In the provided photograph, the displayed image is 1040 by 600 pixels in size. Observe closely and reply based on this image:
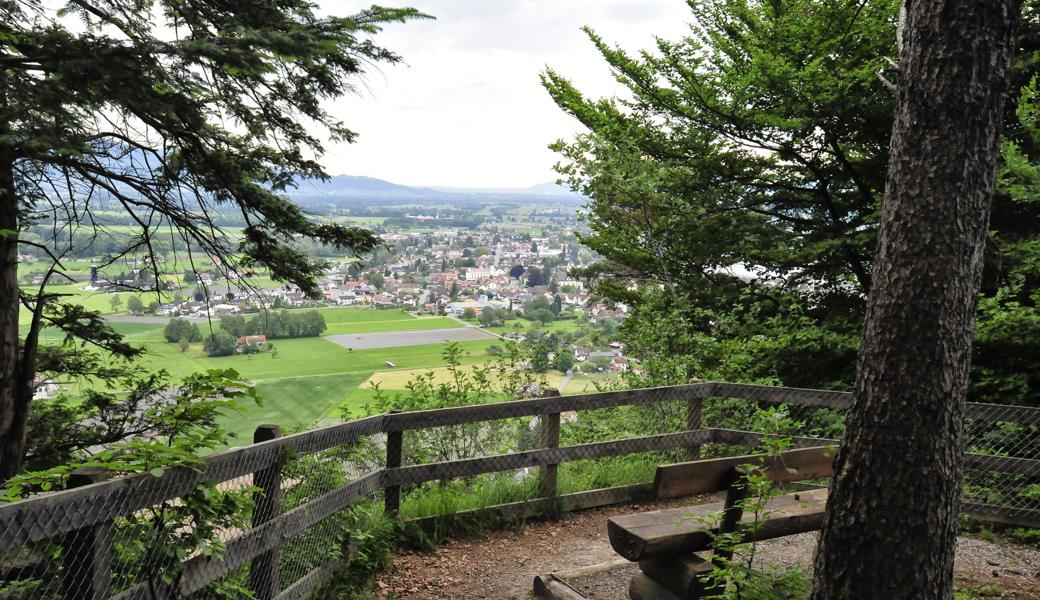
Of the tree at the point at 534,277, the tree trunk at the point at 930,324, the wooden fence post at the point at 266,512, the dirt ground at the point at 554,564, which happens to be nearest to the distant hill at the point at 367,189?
the tree at the point at 534,277

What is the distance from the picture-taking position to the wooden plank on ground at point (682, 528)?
12.8 feet

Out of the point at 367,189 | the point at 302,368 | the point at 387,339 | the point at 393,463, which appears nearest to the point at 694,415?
the point at 393,463

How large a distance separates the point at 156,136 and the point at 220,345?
6.60 m

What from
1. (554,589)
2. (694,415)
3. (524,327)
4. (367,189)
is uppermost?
(367,189)

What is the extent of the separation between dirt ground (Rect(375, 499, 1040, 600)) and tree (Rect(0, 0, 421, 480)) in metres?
3.64

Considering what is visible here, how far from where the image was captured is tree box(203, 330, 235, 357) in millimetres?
11875

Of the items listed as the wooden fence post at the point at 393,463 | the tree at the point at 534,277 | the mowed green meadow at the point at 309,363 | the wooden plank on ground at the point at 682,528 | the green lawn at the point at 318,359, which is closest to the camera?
the wooden plank on ground at the point at 682,528

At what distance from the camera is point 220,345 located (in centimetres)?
1255

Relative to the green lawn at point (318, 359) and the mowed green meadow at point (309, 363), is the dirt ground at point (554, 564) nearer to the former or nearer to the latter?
the mowed green meadow at point (309, 363)

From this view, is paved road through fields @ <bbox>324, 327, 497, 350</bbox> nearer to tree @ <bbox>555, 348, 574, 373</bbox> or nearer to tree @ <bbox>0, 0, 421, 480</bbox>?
tree @ <bbox>555, 348, 574, 373</bbox>

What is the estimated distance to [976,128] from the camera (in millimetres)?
3068

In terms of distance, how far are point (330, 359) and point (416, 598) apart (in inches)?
528

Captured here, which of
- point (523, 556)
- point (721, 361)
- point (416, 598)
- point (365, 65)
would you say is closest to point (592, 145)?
point (721, 361)

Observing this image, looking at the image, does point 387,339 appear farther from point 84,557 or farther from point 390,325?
point 84,557
